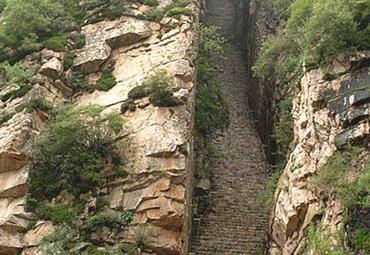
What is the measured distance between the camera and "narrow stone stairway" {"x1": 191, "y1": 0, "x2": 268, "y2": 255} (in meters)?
19.6

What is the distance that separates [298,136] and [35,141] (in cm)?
791

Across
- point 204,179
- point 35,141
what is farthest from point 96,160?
point 204,179

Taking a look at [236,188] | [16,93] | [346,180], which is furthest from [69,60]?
[346,180]

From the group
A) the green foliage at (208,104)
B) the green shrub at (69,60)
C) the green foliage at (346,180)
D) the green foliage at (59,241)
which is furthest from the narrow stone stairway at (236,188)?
the green shrub at (69,60)

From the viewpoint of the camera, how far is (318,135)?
49.8 feet

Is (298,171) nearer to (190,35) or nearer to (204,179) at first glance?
(204,179)

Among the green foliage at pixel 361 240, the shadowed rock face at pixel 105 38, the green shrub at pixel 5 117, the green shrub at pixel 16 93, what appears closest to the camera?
the green foliage at pixel 361 240

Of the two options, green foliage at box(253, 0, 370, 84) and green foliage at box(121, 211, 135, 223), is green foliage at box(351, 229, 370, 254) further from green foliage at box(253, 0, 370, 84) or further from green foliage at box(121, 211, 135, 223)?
green foliage at box(121, 211, 135, 223)

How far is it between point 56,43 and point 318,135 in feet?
39.4

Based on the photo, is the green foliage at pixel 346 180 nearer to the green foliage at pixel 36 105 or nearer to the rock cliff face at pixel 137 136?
the rock cliff face at pixel 137 136

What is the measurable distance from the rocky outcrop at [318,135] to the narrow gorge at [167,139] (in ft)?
0.15

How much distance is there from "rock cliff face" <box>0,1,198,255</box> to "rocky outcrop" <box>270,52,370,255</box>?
296 centimetres

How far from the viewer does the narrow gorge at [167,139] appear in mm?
14711

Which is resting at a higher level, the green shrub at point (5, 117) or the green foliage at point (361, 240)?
the green shrub at point (5, 117)
